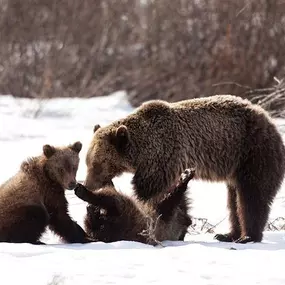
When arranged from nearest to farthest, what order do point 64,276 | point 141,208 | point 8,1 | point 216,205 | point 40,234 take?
point 64,276 < point 40,234 < point 141,208 < point 216,205 < point 8,1

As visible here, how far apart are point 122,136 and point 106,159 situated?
0.93 ft

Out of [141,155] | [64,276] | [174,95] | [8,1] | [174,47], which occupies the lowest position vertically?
[64,276]

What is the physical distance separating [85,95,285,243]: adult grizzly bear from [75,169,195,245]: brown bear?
0.15m

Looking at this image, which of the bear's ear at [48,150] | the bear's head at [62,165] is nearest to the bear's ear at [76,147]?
the bear's head at [62,165]

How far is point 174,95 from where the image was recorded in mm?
21234

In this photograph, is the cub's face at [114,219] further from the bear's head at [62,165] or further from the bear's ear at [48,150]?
the bear's ear at [48,150]

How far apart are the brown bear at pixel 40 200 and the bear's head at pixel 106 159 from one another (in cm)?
25

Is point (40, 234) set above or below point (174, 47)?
below

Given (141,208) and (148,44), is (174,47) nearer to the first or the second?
Answer: (148,44)

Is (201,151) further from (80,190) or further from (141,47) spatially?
(141,47)

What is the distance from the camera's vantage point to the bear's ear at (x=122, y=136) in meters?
7.69

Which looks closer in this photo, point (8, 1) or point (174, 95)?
point (174, 95)

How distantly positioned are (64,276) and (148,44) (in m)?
18.7

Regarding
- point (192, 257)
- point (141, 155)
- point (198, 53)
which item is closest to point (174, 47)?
point (198, 53)
